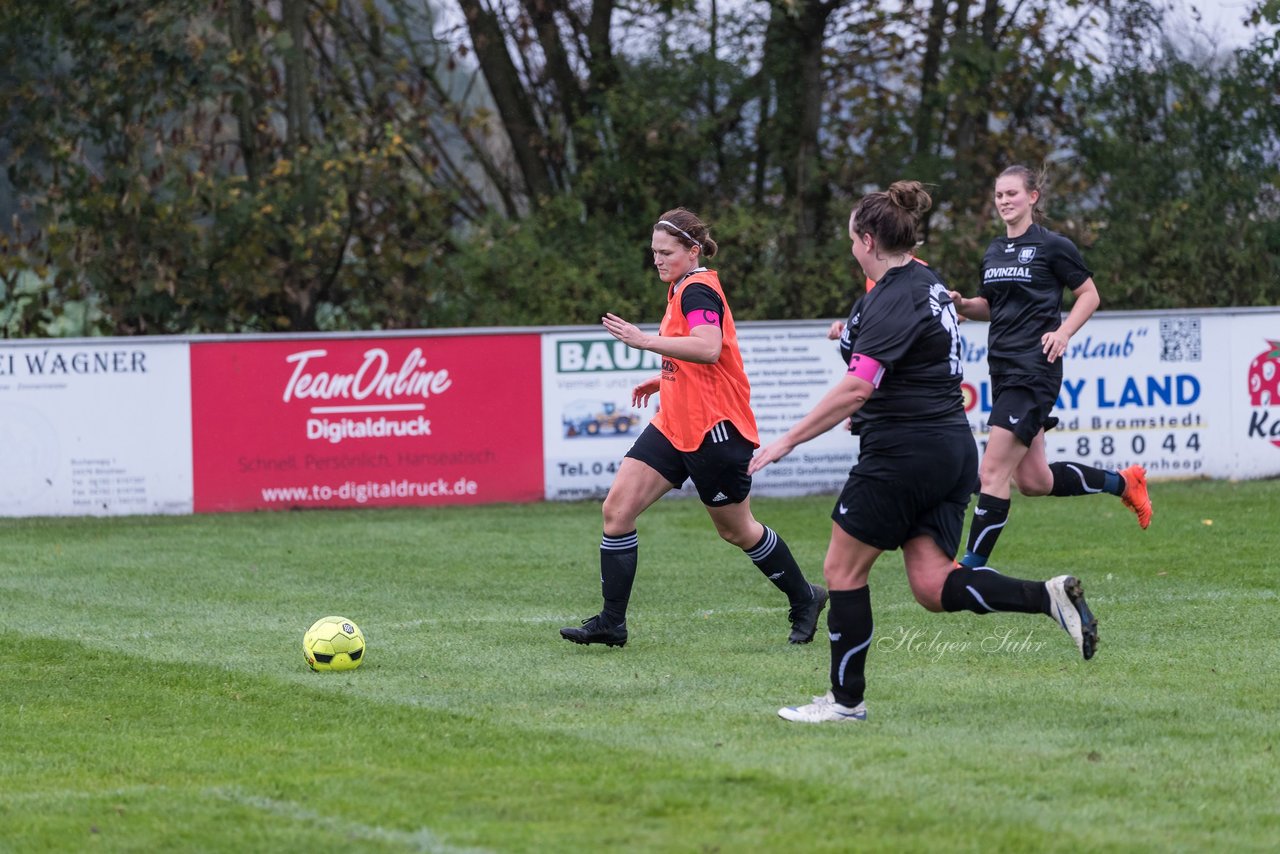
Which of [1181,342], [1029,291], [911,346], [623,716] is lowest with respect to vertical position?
[623,716]

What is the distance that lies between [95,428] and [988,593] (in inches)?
430

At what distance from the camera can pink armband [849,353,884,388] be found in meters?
5.28

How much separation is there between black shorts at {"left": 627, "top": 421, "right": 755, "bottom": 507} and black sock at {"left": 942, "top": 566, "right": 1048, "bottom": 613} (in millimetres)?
1811

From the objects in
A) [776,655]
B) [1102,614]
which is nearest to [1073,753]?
[776,655]

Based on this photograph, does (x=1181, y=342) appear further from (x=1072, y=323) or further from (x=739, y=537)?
(x=739, y=537)

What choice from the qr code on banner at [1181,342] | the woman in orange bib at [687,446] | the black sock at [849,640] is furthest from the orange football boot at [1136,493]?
the qr code on banner at [1181,342]

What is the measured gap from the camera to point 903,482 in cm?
538

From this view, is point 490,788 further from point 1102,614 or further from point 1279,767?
point 1102,614

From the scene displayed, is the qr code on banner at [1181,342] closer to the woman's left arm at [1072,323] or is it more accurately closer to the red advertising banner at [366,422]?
the red advertising banner at [366,422]

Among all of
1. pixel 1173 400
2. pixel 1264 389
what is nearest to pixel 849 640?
pixel 1173 400

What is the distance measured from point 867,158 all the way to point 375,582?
11805mm

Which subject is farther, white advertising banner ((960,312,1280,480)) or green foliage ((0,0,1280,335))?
green foliage ((0,0,1280,335))

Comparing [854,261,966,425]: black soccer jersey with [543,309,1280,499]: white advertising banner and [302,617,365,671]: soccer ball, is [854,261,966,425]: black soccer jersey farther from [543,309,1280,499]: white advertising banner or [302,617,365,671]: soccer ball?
[543,309,1280,499]: white advertising banner

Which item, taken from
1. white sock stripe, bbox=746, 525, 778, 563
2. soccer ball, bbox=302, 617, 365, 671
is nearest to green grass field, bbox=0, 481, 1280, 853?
soccer ball, bbox=302, 617, 365, 671
